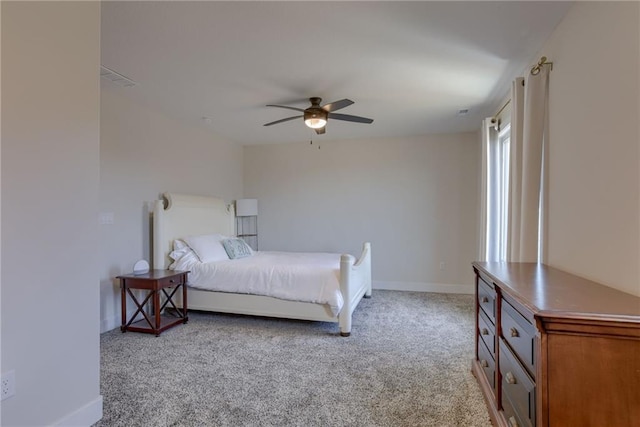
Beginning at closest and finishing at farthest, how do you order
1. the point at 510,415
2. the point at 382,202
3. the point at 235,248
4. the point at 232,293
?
1. the point at 510,415
2. the point at 232,293
3. the point at 235,248
4. the point at 382,202

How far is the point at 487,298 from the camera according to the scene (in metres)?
2.00

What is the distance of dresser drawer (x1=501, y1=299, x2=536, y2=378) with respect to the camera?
1.22 m

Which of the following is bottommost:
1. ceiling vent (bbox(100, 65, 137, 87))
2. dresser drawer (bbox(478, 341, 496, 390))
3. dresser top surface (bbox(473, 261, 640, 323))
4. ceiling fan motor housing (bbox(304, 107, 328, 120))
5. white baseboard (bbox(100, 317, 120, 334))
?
white baseboard (bbox(100, 317, 120, 334))

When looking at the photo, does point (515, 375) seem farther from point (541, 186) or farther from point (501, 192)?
point (501, 192)

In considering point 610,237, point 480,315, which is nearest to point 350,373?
point 480,315

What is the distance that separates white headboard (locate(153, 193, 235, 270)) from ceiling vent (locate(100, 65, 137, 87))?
1299 millimetres

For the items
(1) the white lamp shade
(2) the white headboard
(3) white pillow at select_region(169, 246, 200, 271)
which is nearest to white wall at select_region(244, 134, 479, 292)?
(1) the white lamp shade

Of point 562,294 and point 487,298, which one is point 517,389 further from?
point 487,298

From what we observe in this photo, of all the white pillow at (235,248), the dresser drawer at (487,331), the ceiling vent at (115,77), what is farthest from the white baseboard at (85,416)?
the ceiling vent at (115,77)

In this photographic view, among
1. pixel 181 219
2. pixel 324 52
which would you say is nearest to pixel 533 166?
pixel 324 52

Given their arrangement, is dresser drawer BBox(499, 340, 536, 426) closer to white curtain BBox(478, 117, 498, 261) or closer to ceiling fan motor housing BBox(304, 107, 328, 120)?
white curtain BBox(478, 117, 498, 261)

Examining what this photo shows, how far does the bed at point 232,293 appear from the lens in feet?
10.7

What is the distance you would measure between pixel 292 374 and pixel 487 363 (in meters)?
1.36

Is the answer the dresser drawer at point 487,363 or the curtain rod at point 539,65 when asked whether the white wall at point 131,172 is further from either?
the curtain rod at point 539,65
